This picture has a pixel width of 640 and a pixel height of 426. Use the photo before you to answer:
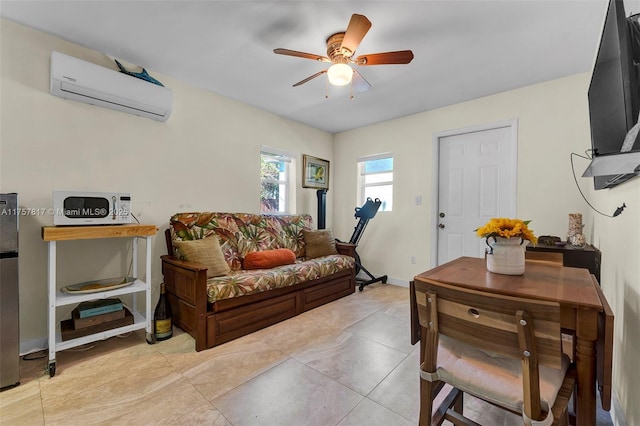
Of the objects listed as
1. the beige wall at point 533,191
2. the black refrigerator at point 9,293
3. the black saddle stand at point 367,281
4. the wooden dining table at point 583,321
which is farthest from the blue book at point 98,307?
the beige wall at point 533,191

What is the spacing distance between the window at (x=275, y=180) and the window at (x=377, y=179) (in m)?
1.21

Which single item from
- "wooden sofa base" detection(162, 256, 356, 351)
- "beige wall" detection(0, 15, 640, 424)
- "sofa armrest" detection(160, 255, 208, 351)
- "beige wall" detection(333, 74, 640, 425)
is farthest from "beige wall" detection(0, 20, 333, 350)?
"beige wall" detection(333, 74, 640, 425)

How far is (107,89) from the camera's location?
229 cm

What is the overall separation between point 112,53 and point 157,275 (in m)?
2.09

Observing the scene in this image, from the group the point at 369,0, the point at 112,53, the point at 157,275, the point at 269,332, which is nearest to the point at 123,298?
the point at 157,275

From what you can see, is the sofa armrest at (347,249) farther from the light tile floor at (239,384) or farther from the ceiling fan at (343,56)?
the ceiling fan at (343,56)

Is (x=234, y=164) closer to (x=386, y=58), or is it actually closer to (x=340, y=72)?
(x=340, y=72)

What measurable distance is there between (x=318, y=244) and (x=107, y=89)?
2.64 m

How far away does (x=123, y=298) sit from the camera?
2.60 meters

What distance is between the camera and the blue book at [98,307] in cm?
209

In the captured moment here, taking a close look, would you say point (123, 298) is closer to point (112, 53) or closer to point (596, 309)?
point (112, 53)

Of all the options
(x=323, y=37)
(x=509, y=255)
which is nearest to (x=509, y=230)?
(x=509, y=255)

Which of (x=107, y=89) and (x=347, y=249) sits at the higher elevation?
(x=107, y=89)

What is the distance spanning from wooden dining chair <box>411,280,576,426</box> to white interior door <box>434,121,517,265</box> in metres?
2.58
